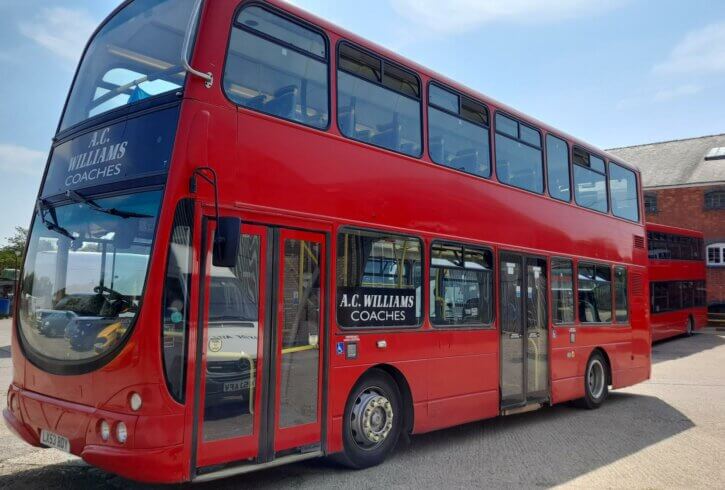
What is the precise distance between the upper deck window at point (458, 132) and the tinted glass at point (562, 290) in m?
2.25

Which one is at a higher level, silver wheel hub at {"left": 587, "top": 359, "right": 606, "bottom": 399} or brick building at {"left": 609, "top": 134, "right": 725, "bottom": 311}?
brick building at {"left": 609, "top": 134, "right": 725, "bottom": 311}

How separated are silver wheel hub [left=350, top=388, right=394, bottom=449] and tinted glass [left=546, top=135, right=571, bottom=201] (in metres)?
4.87

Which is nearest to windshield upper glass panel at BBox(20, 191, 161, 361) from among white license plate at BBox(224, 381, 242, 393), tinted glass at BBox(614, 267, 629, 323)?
white license plate at BBox(224, 381, 242, 393)

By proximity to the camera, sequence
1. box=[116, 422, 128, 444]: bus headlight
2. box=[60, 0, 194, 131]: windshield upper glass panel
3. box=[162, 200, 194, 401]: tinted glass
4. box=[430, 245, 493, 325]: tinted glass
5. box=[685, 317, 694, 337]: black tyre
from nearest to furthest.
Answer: box=[116, 422, 128, 444]: bus headlight → box=[162, 200, 194, 401]: tinted glass → box=[60, 0, 194, 131]: windshield upper glass panel → box=[430, 245, 493, 325]: tinted glass → box=[685, 317, 694, 337]: black tyre

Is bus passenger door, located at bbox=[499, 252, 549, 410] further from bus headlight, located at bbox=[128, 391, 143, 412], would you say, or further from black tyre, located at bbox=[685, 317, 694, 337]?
black tyre, located at bbox=[685, 317, 694, 337]

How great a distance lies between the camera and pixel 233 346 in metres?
5.20

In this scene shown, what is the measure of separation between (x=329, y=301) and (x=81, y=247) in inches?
87.4

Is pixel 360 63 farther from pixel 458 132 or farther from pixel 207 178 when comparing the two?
pixel 207 178

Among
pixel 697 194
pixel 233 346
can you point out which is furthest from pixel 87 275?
pixel 697 194

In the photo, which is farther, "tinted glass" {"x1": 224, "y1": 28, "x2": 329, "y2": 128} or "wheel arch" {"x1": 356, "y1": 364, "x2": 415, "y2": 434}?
"wheel arch" {"x1": 356, "y1": 364, "x2": 415, "y2": 434}

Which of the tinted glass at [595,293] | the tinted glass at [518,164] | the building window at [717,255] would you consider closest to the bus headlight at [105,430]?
the tinted glass at [518,164]

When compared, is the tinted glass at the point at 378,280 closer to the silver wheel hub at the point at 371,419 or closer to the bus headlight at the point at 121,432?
the silver wheel hub at the point at 371,419

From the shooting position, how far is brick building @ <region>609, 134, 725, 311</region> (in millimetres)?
33906

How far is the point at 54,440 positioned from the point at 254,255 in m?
2.12
